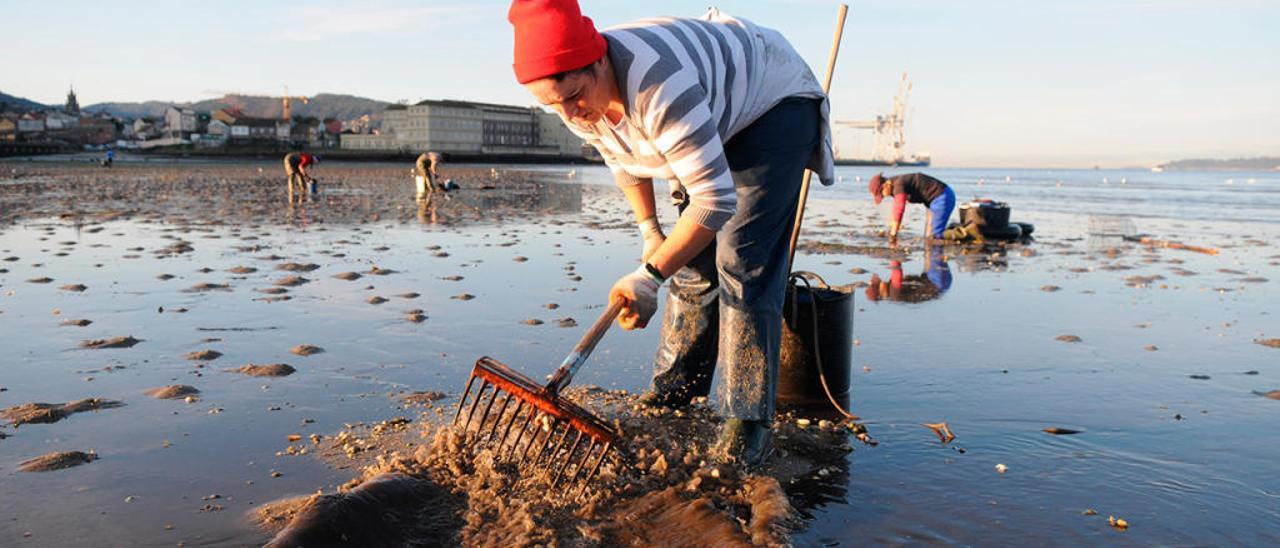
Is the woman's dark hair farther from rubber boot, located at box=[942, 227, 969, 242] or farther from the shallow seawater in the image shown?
rubber boot, located at box=[942, 227, 969, 242]

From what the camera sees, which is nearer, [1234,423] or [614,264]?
[1234,423]

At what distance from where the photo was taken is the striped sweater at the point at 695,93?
2621 mm

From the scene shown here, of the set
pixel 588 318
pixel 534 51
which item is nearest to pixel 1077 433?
pixel 534 51

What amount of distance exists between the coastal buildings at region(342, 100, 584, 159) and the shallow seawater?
394ft

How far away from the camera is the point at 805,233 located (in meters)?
14.2

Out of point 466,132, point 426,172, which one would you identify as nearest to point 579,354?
point 426,172

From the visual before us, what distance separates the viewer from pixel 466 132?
14025 cm

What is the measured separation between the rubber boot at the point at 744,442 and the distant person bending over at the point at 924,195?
10.7 metres

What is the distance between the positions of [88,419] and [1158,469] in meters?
4.55

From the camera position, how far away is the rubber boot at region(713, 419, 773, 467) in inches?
129

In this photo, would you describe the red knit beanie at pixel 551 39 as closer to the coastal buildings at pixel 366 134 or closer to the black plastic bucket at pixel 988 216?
the black plastic bucket at pixel 988 216

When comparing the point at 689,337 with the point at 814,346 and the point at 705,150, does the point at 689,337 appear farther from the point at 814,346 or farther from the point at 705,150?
the point at 705,150

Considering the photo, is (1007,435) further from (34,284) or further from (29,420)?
(34,284)

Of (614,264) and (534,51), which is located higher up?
(534,51)
